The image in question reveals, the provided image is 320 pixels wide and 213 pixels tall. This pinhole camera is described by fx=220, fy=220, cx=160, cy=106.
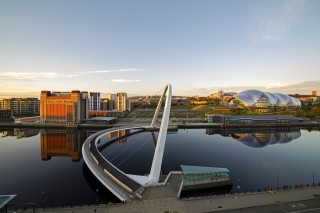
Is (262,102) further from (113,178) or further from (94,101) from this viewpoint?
(113,178)

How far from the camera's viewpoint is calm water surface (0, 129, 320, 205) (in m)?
27.9

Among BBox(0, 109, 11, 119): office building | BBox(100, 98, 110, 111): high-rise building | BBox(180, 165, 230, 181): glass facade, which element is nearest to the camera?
BBox(180, 165, 230, 181): glass facade

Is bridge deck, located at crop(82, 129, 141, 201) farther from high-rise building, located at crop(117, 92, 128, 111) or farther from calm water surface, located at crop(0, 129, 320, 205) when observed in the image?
high-rise building, located at crop(117, 92, 128, 111)

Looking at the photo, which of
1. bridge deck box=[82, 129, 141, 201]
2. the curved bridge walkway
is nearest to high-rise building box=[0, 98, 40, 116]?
bridge deck box=[82, 129, 141, 201]

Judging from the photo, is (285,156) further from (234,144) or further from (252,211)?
(252,211)

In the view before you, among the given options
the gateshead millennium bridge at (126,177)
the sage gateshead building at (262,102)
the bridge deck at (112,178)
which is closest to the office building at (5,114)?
the bridge deck at (112,178)

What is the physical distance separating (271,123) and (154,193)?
79026 mm

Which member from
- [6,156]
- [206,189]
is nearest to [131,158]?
[206,189]

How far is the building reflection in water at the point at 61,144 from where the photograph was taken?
44.6 meters

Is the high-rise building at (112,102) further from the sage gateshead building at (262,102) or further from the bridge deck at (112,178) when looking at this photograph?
the bridge deck at (112,178)

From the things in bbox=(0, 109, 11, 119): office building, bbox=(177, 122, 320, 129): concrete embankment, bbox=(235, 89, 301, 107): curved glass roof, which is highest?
bbox=(235, 89, 301, 107): curved glass roof

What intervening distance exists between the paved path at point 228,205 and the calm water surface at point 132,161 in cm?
567

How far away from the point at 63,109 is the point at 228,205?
7732cm

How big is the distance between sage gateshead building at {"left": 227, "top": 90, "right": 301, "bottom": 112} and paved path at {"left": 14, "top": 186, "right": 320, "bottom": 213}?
10945 cm
